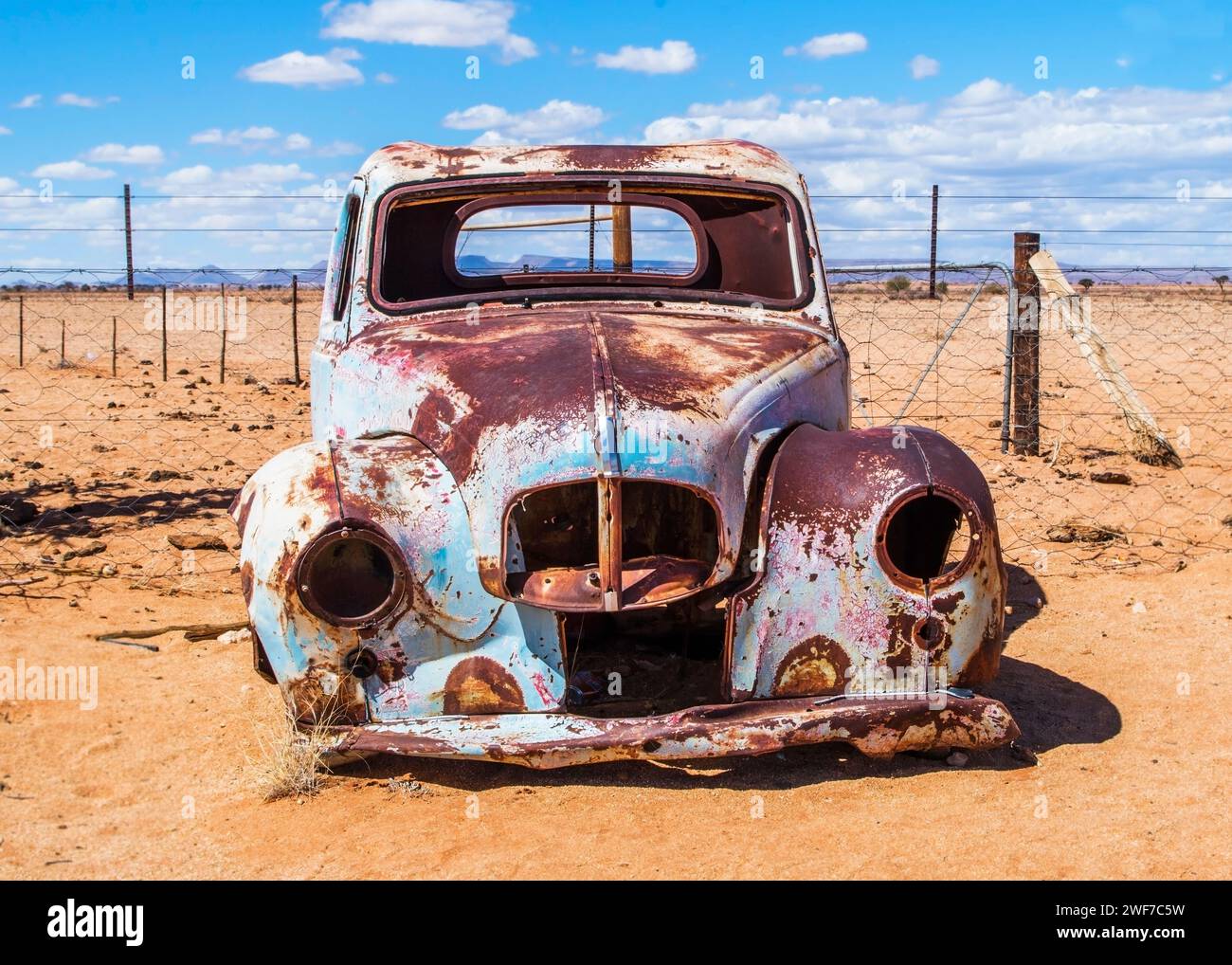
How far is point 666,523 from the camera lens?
3742mm

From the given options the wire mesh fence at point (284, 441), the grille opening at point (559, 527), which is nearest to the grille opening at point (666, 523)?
the grille opening at point (559, 527)

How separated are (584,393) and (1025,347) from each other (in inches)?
234

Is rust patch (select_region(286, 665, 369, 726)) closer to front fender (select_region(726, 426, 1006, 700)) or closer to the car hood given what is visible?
the car hood

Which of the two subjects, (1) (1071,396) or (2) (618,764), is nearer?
(2) (618,764)

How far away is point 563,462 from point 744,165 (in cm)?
212

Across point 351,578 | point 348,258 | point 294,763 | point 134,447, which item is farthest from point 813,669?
point 134,447

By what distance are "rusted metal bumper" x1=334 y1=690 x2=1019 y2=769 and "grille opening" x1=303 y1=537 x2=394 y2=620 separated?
346 mm

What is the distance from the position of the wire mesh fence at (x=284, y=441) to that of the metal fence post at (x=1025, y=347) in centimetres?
10

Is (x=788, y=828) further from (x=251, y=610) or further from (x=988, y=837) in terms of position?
(x=251, y=610)

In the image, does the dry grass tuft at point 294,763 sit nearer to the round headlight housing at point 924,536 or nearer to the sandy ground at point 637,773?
the sandy ground at point 637,773

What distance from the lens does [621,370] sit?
141 inches

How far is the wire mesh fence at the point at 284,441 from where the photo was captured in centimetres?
646

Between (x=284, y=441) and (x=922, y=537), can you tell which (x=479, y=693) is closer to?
(x=922, y=537)
